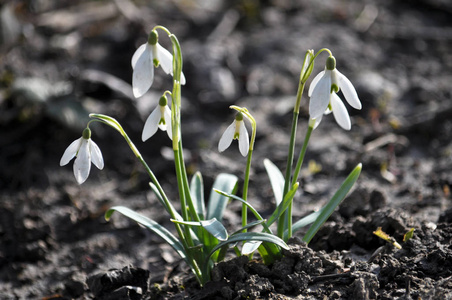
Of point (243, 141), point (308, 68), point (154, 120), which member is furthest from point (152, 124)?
point (308, 68)

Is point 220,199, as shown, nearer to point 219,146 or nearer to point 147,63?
point 219,146

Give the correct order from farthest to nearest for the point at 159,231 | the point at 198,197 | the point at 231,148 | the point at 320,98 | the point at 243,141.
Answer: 1. the point at 231,148
2. the point at 198,197
3. the point at 159,231
4. the point at 243,141
5. the point at 320,98

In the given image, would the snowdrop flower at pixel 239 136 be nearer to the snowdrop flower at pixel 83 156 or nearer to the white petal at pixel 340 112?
the white petal at pixel 340 112

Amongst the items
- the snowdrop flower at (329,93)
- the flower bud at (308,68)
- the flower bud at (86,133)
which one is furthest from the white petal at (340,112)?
the flower bud at (86,133)

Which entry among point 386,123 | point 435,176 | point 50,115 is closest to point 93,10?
point 50,115

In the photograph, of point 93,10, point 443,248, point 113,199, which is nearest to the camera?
point 443,248

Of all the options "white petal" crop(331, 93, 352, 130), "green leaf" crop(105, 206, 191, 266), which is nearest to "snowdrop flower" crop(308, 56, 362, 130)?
"white petal" crop(331, 93, 352, 130)

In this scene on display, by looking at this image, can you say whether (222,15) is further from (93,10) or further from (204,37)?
(93,10)
